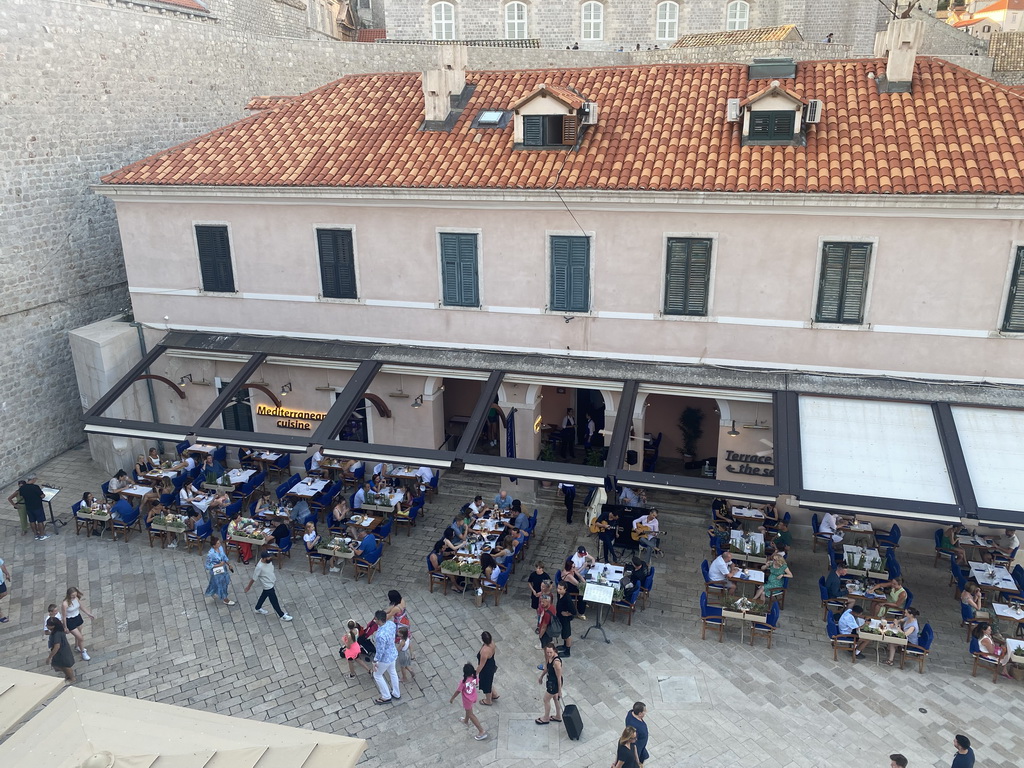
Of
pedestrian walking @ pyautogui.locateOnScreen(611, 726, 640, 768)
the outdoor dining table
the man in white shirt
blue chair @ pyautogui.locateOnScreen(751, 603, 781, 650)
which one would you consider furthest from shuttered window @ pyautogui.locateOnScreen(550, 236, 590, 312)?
the outdoor dining table

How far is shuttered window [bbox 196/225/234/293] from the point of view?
1880 centimetres

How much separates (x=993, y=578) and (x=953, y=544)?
4.79ft

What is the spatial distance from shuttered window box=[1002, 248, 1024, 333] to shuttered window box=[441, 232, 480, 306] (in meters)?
10.7

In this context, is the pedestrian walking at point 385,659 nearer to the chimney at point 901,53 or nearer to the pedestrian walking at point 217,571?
the pedestrian walking at point 217,571

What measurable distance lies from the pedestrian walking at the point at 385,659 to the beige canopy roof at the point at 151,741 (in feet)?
11.5

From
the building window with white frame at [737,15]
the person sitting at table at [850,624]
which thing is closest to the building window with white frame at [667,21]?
the building window with white frame at [737,15]

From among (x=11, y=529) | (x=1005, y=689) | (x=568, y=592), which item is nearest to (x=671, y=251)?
(x=568, y=592)

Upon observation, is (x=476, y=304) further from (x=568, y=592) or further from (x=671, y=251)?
(x=568, y=592)

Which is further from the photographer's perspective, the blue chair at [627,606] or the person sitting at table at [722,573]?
the person sitting at table at [722,573]

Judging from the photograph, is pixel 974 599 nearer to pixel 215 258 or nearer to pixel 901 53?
pixel 901 53

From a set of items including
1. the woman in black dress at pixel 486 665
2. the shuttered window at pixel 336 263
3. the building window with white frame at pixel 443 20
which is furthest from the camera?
the building window with white frame at pixel 443 20

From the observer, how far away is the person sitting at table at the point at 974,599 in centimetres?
1384

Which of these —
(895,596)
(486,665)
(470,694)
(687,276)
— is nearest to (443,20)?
(687,276)

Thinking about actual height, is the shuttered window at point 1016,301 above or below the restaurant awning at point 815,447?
above
